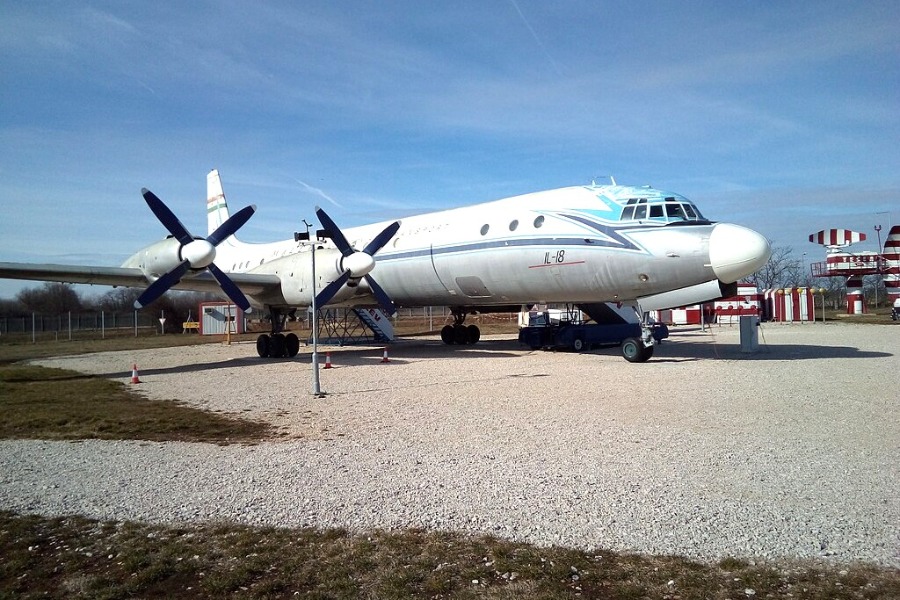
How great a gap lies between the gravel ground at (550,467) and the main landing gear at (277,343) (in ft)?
29.1

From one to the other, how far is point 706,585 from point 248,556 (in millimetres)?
3095

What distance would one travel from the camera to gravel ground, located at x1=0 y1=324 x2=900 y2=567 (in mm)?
5109

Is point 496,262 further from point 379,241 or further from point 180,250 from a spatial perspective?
point 180,250

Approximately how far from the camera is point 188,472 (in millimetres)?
6977

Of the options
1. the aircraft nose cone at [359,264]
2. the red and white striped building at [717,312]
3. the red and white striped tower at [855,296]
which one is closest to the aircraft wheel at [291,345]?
the aircraft nose cone at [359,264]

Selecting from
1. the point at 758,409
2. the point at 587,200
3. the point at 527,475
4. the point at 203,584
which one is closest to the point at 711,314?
the point at 587,200

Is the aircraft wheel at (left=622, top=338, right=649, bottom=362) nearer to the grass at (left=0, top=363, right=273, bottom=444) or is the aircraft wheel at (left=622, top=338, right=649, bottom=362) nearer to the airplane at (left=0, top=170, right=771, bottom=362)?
the airplane at (left=0, top=170, right=771, bottom=362)

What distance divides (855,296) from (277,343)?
176 feet

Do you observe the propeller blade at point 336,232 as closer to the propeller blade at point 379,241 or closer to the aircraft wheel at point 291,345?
the propeller blade at point 379,241

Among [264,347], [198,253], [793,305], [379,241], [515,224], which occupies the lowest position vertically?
[264,347]

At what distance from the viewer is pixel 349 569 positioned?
14.5ft

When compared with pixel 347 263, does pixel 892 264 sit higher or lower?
higher

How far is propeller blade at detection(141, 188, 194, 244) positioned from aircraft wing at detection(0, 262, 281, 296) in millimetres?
1327

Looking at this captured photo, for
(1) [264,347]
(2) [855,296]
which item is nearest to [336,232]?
(1) [264,347]
